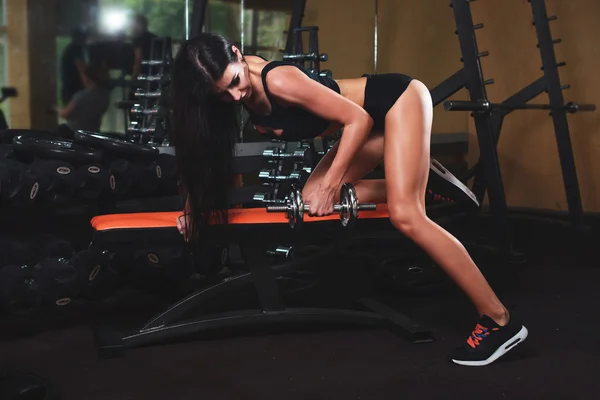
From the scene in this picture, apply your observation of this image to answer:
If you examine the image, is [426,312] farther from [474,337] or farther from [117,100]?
[117,100]

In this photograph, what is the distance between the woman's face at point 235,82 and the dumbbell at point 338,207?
32cm

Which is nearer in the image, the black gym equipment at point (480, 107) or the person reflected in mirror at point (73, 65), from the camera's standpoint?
the black gym equipment at point (480, 107)

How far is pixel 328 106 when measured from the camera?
1.96 m

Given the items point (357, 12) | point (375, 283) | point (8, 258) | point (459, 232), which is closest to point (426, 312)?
point (375, 283)

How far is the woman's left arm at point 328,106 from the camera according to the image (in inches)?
76.7

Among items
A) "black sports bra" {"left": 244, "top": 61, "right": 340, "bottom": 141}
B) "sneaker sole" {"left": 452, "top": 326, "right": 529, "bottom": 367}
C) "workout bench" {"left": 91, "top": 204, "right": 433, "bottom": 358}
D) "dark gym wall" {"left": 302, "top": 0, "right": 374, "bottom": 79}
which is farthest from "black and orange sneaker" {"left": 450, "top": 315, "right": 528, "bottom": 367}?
"dark gym wall" {"left": 302, "top": 0, "right": 374, "bottom": 79}

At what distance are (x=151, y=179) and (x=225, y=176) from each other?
2.52 ft

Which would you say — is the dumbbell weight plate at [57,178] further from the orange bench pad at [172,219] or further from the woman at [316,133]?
the woman at [316,133]

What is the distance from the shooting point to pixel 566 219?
4875mm

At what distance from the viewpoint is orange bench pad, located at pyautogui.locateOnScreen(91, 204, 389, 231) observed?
6.77 ft

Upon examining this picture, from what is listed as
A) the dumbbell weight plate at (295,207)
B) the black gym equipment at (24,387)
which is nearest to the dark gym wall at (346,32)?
the dumbbell weight plate at (295,207)

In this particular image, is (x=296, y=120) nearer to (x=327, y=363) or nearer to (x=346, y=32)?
(x=327, y=363)

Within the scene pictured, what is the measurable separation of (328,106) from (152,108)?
209cm

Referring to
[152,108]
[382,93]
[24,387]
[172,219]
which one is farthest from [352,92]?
[152,108]
